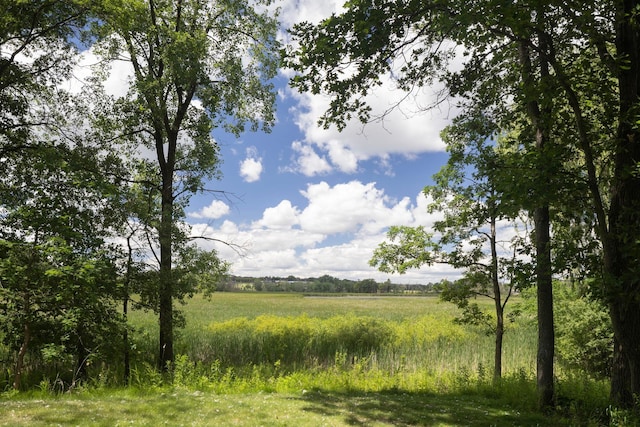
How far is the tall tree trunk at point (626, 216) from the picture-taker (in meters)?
6.52

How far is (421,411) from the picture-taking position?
8.00m

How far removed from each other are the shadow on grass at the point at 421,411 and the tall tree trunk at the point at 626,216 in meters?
1.73

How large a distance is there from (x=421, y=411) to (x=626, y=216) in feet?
17.3

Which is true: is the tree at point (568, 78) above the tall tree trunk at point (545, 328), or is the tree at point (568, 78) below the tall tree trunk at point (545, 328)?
above

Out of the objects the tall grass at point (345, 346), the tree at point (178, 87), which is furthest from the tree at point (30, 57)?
the tall grass at point (345, 346)

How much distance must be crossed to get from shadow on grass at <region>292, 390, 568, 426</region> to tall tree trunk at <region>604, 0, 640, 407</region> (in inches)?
68.0

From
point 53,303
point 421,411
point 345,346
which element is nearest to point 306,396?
point 421,411

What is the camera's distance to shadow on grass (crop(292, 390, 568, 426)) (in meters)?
7.23

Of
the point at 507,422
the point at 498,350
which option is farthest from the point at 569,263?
the point at 498,350

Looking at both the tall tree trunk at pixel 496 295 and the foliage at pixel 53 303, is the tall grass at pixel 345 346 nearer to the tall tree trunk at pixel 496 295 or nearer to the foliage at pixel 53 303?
the tall tree trunk at pixel 496 295

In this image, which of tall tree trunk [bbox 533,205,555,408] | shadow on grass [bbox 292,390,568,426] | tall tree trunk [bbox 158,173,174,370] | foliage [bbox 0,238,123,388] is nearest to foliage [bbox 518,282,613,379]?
tall tree trunk [bbox 533,205,555,408]

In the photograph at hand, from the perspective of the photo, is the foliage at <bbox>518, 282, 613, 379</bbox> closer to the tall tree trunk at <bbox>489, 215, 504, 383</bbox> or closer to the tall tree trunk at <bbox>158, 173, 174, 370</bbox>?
the tall tree trunk at <bbox>489, 215, 504, 383</bbox>

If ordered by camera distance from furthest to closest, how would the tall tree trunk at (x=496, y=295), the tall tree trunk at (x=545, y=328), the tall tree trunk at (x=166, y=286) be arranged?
the tall tree trunk at (x=166, y=286), the tall tree trunk at (x=496, y=295), the tall tree trunk at (x=545, y=328)

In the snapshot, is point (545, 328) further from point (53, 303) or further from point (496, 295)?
point (53, 303)
